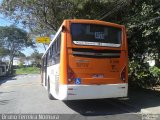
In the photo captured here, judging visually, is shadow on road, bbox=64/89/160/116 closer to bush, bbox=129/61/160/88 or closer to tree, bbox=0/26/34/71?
bush, bbox=129/61/160/88

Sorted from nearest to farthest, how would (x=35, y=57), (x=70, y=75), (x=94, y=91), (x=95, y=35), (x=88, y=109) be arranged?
(x=70, y=75), (x=94, y=91), (x=95, y=35), (x=88, y=109), (x=35, y=57)

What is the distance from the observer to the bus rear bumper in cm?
1196

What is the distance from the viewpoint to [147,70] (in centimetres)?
2020

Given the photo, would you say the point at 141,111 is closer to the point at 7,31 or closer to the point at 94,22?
the point at 94,22

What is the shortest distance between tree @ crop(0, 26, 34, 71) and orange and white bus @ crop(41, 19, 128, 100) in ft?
245

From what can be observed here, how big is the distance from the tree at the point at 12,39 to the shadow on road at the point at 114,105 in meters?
72.4

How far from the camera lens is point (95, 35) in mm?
12617

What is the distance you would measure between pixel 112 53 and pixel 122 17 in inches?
289

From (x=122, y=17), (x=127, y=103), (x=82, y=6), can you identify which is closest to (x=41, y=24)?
(x=82, y=6)

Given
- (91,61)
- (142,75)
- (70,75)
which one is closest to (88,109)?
(70,75)

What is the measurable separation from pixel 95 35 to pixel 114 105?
3379 mm

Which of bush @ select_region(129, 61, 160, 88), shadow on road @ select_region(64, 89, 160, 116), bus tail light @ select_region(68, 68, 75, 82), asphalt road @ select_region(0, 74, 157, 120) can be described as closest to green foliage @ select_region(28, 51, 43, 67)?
bush @ select_region(129, 61, 160, 88)

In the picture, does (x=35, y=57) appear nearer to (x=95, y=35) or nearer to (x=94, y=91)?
(x=95, y=35)

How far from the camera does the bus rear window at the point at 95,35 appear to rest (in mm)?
12384
